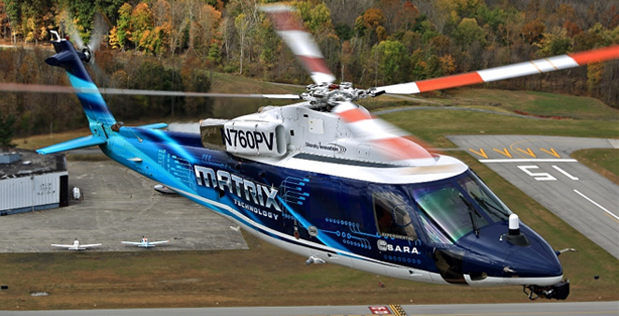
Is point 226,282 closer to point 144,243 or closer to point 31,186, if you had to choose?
point 144,243

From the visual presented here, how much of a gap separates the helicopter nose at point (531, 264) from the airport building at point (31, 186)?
43.3m

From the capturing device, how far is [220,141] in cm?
3338

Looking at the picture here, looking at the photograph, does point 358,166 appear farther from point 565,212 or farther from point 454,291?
point 565,212

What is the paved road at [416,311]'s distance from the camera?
45.2 m

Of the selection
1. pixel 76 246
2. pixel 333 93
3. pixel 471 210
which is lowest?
pixel 76 246

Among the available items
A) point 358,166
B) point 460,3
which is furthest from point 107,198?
point 460,3

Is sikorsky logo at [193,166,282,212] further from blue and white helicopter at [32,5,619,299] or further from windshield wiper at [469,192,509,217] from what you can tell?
windshield wiper at [469,192,509,217]

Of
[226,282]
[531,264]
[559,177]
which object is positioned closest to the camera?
[531,264]

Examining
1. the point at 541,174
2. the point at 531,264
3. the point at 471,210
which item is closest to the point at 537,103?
the point at 541,174

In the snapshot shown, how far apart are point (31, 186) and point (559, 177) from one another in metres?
42.5

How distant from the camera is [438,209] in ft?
89.3

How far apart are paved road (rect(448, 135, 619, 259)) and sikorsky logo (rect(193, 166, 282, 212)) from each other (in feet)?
107

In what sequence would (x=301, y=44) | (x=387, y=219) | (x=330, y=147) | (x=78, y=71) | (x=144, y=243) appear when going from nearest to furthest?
(x=387, y=219), (x=330, y=147), (x=301, y=44), (x=78, y=71), (x=144, y=243)

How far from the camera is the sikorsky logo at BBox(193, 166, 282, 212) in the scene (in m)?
31.3
